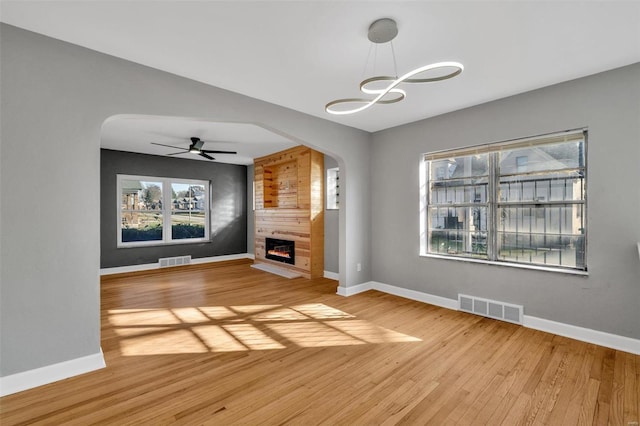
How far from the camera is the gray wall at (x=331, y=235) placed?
6.07m

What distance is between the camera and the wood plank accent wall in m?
6.19

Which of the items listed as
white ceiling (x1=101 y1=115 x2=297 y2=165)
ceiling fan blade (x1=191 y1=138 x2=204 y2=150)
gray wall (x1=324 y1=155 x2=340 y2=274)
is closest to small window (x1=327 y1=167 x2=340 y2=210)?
gray wall (x1=324 y1=155 x2=340 y2=274)

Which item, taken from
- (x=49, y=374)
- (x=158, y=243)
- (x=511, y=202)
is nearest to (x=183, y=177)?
(x=158, y=243)

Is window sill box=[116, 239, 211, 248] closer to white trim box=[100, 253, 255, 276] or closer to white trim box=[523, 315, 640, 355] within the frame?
white trim box=[100, 253, 255, 276]

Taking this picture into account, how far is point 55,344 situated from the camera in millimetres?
2381

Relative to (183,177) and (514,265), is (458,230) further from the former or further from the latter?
(183,177)

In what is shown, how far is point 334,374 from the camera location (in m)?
2.50

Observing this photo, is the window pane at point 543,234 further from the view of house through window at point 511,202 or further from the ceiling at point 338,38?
the ceiling at point 338,38

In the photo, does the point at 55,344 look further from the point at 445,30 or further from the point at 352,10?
the point at 445,30

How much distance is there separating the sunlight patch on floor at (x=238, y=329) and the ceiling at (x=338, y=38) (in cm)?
279

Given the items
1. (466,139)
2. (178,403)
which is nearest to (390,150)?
(466,139)

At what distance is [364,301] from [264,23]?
3.75 m

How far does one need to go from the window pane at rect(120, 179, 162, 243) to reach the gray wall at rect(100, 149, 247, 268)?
0.23m

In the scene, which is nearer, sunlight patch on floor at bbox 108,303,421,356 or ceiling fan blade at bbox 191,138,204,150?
sunlight patch on floor at bbox 108,303,421,356
